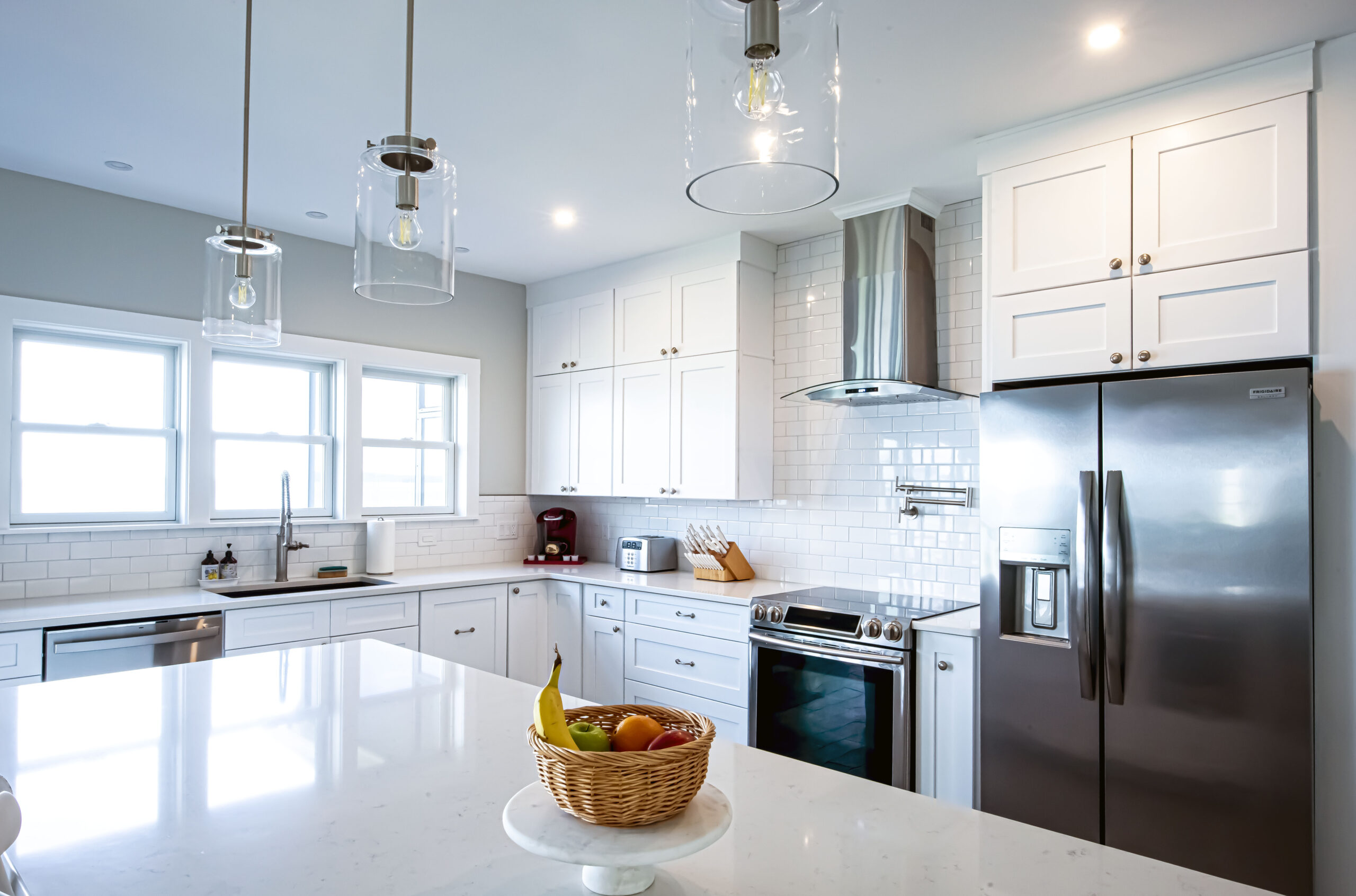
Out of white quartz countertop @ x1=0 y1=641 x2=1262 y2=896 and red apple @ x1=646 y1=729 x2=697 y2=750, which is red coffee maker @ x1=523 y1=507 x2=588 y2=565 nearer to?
white quartz countertop @ x1=0 y1=641 x2=1262 y2=896

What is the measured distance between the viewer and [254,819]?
1.27 m

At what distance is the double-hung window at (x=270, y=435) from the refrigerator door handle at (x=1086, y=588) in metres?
3.73

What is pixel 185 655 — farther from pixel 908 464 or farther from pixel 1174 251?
pixel 1174 251

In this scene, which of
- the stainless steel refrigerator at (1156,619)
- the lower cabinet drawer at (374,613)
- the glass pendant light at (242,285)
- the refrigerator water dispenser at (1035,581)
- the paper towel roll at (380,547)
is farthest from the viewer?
the paper towel roll at (380,547)

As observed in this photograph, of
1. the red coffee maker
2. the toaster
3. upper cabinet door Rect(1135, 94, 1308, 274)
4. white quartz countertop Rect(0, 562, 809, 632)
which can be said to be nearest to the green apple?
upper cabinet door Rect(1135, 94, 1308, 274)

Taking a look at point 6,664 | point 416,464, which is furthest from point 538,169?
point 6,664

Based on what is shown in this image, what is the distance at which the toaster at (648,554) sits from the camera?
4.59 meters

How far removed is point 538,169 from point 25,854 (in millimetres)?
2853

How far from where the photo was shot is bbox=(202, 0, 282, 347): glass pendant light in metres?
1.75

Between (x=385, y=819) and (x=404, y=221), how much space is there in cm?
98

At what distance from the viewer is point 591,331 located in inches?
195

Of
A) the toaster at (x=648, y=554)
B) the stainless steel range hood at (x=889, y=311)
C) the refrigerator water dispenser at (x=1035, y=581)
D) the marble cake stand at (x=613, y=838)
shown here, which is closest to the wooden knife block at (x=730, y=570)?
the toaster at (x=648, y=554)

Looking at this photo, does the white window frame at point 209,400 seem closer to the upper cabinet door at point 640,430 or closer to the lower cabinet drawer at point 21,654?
the lower cabinet drawer at point 21,654

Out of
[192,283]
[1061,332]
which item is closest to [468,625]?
[192,283]
